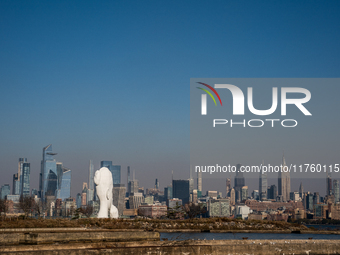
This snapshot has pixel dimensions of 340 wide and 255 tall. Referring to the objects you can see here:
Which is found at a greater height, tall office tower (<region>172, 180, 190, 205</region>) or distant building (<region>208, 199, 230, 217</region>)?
tall office tower (<region>172, 180, 190, 205</region>)

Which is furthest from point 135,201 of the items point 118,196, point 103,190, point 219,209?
point 103,190

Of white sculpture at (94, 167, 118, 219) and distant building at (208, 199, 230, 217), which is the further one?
Answer: distant building at (208, 199, 230, 217)

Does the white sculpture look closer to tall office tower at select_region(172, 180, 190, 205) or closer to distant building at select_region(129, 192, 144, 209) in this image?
distant building at select_region(129, 192, 144, 209)

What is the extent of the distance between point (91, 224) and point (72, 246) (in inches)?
610

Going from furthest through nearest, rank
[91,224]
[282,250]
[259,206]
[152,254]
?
[259,206] < [91,224] < [282,250] < [152,254]

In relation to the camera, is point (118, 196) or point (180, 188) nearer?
point (118, 196)

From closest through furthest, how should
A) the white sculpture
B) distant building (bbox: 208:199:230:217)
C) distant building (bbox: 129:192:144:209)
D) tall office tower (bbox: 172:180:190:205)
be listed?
the white sculpture
distant building (bbox: 208:199:230:217)
distant building (bbox: 129:192:144:209)
tall office tower (bbox: 172:180:190:205)

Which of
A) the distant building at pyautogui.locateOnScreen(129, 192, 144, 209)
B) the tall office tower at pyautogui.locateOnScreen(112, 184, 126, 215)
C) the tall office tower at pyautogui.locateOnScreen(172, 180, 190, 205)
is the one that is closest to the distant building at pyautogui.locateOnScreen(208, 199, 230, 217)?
the tall office tower at pyautogui.locateOnScreen(112, 184, 126, 215)

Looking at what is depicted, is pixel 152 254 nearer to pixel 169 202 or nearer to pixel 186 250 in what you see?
pixel 186 250

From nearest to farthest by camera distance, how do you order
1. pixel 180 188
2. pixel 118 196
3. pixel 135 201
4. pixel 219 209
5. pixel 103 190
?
pixel 103 190
pixel 219 209
pixel 118 196
pixel 135 201
pixel 180 188

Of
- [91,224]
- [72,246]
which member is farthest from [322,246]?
[91,224]

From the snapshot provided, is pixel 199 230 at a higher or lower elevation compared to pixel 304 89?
lower

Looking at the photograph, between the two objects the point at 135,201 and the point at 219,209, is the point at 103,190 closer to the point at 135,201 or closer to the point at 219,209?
the point at 219,209

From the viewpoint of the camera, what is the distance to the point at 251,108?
90.5 feet
